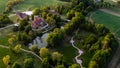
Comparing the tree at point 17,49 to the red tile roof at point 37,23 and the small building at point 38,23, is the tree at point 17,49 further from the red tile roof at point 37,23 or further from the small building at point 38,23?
the red tile roof at point 37,23

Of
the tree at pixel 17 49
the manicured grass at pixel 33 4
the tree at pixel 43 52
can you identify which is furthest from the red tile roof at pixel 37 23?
the manicured grass at pixel 33 4

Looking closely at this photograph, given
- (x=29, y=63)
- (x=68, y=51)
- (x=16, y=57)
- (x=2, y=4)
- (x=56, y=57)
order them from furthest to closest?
(x=2, y=4) < (x=68, y=51) < (x=16, y=57) < (x=56, y=57) < (x=29, y=63)

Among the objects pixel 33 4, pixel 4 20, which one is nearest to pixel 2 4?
pixel 33 4


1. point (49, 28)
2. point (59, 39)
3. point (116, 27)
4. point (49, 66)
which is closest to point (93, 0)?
point (116, 27)

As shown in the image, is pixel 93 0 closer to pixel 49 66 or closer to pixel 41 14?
pixel 41 14

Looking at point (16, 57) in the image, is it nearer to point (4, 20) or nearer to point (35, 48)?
point (35, 48)

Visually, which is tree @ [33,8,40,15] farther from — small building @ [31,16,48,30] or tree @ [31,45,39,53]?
tree @ [31,45,39,53]

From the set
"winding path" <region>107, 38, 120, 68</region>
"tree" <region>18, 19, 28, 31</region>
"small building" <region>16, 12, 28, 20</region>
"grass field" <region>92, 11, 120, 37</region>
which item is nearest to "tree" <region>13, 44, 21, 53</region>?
"tree" <region>18, 19, 28, 31</region>
